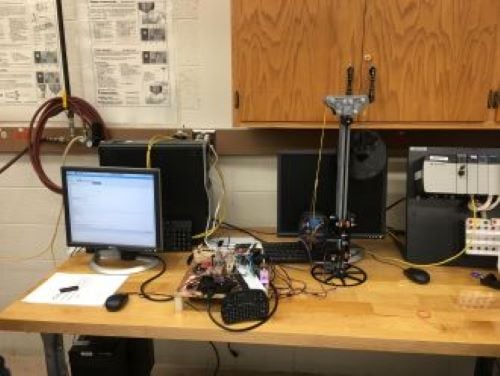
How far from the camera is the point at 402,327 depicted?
122 centimetres

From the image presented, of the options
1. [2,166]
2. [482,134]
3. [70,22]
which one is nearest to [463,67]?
[482,134]

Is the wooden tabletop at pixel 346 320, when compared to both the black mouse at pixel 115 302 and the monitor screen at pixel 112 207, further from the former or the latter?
the monitor screen at pixel 112 207

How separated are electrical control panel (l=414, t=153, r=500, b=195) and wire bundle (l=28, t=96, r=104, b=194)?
1403mm

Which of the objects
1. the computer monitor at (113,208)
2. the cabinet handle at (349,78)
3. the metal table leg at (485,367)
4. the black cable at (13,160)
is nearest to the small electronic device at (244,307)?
the computer monitor at (113,208)

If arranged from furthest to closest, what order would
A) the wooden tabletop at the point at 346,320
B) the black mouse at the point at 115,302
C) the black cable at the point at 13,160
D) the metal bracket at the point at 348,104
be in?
the black cable at the point at 13,160 → the metal bracket at the point at 348,104 → the black mouse at the point at 115,302 → the wooden tabletop at the point at 346,320

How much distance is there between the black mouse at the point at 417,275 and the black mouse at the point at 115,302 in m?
0.94

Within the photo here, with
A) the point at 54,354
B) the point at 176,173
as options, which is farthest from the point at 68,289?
the point at 176,173

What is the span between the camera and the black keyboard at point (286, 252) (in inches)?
65.0

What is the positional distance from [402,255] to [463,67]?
0.71m

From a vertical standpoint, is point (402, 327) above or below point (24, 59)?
below

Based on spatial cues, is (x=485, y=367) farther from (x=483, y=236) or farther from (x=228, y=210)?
(x=228, y=210)

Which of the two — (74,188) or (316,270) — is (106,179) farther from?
(316,270)

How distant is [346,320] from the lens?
1262 millimetres

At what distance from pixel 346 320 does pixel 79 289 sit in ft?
2.81
